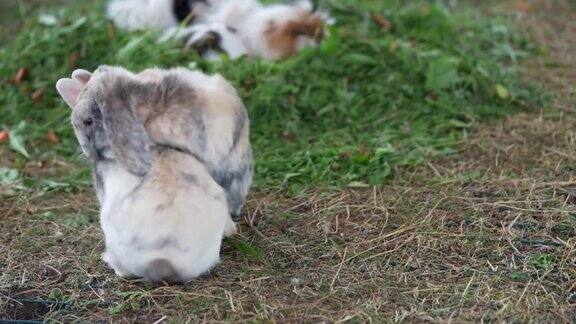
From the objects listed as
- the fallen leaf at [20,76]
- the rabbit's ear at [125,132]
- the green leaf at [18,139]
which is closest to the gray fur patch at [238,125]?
the rabbit's ear at [125,132]

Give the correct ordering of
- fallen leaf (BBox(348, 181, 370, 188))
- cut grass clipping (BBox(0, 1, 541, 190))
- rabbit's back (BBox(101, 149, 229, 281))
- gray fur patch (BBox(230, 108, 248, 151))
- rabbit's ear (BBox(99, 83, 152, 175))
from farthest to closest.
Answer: cut grass clipping (BBox(0, 1, 541, 190))
fallen leaf (BBox(348, 181, 370, 188))
gray fur patch (BBox(230, 108, 248, 151))
rabbit's ear (BBox(99, 83, 152, 175))
rabbit's back (BBox(101, 149, 229, 281))

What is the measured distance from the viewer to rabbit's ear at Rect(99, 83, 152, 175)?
3.82m

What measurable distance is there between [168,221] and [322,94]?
8.23 feet

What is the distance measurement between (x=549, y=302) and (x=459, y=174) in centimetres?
145

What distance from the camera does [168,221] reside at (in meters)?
3.67

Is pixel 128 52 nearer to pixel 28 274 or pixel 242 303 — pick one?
pixel 28 274

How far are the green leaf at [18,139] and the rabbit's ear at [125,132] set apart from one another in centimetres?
186

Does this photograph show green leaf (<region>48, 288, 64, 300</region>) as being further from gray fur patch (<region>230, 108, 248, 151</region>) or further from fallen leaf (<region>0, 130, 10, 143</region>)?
fallen leaf (<region>0, 130, 10, 143</region>)

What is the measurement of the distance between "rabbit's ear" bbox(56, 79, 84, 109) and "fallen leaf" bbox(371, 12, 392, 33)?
3411 millimetres

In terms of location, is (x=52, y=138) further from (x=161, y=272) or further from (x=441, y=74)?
(x=441, y=74)

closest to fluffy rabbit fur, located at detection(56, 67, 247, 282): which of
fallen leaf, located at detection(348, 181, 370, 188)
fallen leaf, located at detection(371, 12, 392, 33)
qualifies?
fallen leaf, located at detection(348, 181, 370, 188)

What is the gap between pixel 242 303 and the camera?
373cm

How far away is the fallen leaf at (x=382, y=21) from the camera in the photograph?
703 cm

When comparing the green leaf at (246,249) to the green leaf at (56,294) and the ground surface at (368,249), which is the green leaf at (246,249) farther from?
the green leaf at (56,294)
